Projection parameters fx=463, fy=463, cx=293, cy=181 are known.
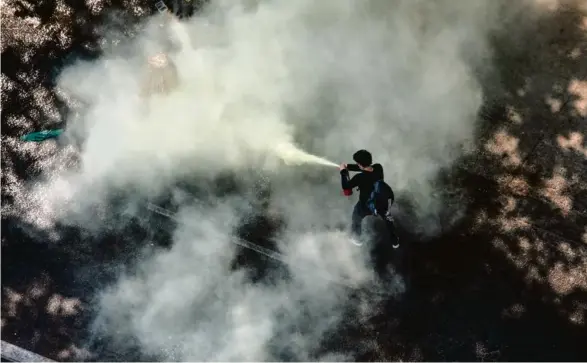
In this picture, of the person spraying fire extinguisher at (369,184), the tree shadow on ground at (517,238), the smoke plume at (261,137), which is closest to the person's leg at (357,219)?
the person spraying fire extinguisher at (369,184)

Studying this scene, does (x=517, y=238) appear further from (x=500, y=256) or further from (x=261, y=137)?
(x=261, y=137)

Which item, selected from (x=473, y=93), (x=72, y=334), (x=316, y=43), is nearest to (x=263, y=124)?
(x=316, y=43)

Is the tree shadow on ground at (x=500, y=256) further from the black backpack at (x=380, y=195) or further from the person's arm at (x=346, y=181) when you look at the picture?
the person's arm at (x=346, y=181)

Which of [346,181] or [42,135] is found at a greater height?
[42,135]

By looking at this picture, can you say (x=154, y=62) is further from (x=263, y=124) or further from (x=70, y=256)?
(x=70, y=256)

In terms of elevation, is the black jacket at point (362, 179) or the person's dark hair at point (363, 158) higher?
the person's dark hair at point (363, 158)

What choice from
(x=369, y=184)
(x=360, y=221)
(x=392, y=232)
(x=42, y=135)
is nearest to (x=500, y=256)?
(x=392, y=232)
